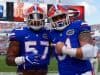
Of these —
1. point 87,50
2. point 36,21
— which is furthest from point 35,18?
point 87,50

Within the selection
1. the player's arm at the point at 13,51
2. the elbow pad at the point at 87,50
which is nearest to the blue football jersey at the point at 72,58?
the elbow pad at the point at 87,50

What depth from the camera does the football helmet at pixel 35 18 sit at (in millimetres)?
4223

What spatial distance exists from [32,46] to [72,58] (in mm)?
554

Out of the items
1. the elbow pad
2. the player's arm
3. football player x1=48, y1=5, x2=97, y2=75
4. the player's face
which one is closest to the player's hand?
football player x1=48, y1=5, x2=97, y2=75

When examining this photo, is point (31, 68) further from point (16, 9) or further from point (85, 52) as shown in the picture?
point (16, 9)

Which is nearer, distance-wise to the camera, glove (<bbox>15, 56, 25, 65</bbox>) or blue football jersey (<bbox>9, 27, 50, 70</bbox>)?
glove (<bbox>15, 56, 25, 65</bbox>)

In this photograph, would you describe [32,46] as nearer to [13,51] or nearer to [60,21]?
[13,51]

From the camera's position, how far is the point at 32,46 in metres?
4.28

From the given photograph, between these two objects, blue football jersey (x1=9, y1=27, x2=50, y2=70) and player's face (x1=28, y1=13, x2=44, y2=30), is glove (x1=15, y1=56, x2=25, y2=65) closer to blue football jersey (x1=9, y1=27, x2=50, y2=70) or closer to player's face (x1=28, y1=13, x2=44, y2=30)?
blue football jersey (x1=9, y1=27, x2=50, y2=70)

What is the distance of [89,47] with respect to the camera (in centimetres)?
365

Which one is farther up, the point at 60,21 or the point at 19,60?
the point at 60,21

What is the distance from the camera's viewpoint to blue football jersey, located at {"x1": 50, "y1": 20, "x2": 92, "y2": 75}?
386 centimetres

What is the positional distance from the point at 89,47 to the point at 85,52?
5cm

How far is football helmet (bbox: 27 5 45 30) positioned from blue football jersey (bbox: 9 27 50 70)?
75 mm
